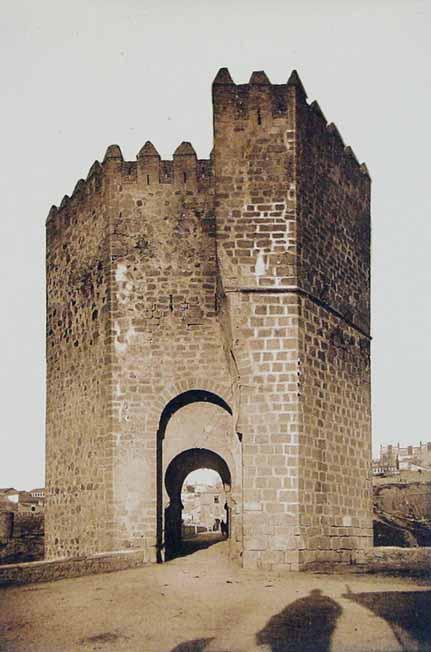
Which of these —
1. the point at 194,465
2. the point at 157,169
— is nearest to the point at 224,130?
the point at 157,169

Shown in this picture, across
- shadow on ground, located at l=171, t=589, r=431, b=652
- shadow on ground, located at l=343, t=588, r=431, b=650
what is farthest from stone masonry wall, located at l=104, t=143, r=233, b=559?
shadow on ground, located at l=343, t=588, r=431, b=650

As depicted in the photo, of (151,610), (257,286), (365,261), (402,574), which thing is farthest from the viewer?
(365,261)

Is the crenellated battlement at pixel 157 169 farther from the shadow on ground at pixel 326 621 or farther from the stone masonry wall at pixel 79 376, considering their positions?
the shadow on ground at pixel 326 621

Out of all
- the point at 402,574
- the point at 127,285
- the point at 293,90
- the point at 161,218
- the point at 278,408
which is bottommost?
the point at 402,574

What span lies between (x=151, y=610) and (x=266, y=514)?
126 inches

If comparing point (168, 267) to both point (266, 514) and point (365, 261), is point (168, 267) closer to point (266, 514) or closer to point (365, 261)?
point (365, 261)

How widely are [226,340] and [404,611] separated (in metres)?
5.80

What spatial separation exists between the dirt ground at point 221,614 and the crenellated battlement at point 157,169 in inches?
256

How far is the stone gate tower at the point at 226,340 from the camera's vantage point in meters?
11.8

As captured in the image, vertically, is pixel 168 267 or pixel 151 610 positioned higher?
pixel 168 267

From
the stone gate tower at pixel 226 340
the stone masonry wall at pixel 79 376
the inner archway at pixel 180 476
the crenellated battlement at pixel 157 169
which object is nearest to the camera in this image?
the stone gate tower at pixel 226 340

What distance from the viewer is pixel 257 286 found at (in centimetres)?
1198

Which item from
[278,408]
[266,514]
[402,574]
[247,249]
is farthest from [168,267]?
[402,574]

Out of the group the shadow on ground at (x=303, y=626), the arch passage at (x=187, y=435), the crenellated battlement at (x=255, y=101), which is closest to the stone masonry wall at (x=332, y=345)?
the crenellated battlement at (x=255, y=101)
